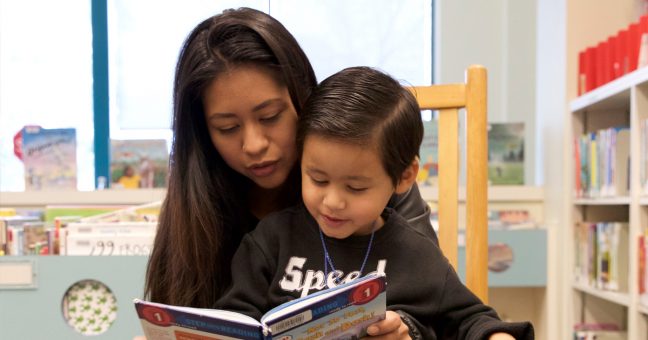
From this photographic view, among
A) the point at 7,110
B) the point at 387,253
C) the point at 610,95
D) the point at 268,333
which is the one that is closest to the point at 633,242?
the point at 610,95

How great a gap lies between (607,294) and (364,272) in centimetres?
142

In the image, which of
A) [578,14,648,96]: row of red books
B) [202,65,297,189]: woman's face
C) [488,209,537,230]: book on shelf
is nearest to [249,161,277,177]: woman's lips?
[202,65,297,189]: woman's face

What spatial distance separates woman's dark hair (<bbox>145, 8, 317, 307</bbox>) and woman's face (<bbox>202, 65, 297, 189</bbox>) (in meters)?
0.02

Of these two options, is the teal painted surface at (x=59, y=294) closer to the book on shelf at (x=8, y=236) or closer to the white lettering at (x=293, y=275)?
the book on shelf at (x=8, y=236)

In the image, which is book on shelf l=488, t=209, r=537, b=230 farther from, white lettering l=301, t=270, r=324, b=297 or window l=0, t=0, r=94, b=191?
window l=0, t=0, r=94, b=191

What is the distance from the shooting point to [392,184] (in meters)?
0.82

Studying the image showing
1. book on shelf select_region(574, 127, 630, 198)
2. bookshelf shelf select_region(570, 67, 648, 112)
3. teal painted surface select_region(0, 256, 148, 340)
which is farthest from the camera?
book on shelf select_region(574, 127, 630, 198)

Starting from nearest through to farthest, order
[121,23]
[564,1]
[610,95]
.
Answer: [610,95] < [564,1] < [121,23]

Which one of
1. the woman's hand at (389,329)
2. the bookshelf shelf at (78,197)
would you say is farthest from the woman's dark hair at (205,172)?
the bookshelf shelf at (78,197)

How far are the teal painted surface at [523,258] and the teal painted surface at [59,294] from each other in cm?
130

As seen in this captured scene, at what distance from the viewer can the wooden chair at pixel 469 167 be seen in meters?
1.06

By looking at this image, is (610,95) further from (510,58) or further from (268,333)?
(268,333)

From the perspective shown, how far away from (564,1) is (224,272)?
1.78 metres

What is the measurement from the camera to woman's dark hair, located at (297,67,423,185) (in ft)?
2.51
